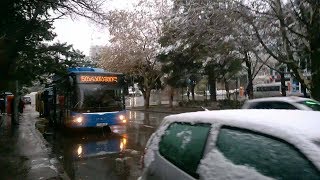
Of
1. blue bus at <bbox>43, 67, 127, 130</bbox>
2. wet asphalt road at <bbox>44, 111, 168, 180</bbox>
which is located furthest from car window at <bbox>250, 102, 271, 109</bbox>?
blue bus at <bbox>43, 67, 127, 130</bbox>

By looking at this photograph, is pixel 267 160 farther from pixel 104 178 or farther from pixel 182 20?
pixel 182 20

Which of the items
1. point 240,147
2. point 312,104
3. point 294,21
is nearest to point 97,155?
point 312,104

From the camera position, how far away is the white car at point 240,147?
251 centimetres

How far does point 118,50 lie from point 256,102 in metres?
35.8

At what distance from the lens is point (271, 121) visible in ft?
9.52

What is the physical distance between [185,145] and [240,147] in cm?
82

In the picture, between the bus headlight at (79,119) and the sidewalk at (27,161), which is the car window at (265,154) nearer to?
the sidewalk at (27,161)

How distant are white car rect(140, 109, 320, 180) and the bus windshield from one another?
527 inches

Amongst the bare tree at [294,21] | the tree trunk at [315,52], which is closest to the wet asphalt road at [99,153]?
the bare tree at [294,21]

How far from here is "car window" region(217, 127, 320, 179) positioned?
2.43 m

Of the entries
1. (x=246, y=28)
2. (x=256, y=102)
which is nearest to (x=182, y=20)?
(x=246, y=28)

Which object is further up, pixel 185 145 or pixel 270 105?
pixel 270 105

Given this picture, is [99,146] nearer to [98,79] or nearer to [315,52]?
[98,79]

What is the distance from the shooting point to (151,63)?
44.7 metres
